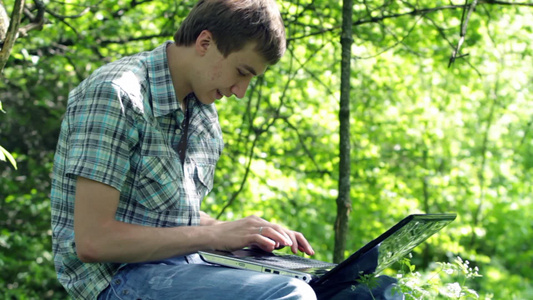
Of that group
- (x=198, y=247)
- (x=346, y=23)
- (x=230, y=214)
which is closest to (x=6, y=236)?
(x=230, y=214)

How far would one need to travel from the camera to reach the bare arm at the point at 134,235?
6.22 ft

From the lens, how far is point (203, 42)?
87.3 inches

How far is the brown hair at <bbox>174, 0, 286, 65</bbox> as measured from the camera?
85.5 inches

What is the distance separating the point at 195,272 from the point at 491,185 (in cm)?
829

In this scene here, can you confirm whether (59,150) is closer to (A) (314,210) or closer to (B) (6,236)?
(B) (6,236)

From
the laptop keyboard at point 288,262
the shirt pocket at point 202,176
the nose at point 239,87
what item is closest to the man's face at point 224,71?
the nose at point 239,87

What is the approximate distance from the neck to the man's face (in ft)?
0.12

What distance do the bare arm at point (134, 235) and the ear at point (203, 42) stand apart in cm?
59

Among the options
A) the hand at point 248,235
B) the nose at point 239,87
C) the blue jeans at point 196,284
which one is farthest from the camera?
the nose at point 239,87

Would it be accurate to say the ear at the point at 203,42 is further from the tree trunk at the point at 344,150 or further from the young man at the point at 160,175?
the tree trunk at the point at 344,150

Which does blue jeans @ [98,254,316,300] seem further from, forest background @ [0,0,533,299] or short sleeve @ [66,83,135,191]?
forest background @ [0,0,533,299]

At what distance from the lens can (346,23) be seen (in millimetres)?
3475

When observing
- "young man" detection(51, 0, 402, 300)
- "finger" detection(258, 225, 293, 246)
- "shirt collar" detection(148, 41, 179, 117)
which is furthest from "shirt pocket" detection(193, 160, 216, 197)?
"finger" detection(258, 225, 293, 246)

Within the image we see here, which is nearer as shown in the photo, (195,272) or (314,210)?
(195,272)
